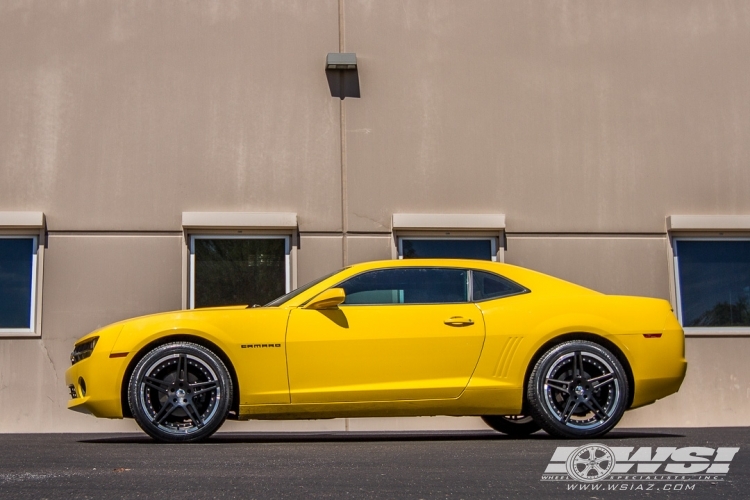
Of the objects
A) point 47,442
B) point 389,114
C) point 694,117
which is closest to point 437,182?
point 389,114

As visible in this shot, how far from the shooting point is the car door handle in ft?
25.0

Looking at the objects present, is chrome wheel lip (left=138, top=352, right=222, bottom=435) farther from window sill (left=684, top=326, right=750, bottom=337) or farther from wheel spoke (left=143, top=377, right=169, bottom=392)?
window sill (left=684, top=326, right=750, bottom=337)

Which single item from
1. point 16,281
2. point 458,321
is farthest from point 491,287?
point 16,281

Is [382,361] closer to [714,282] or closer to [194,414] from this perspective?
[194,414]

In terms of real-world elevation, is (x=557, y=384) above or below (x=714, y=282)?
below

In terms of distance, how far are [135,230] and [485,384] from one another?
5.21 meters

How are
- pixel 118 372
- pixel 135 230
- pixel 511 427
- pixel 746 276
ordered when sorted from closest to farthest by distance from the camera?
pixel 118 372
pixel 511 427
pixel 135 230
pixel 746 276

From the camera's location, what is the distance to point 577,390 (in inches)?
299

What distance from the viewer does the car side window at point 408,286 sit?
25.5 feet

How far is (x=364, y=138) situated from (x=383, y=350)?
479 cm

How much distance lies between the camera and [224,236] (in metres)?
11.6

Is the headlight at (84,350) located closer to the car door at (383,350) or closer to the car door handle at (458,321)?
the car door at (383,350)

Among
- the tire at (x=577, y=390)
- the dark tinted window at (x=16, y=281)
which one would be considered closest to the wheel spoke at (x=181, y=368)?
the tire at (x=577, y=390)

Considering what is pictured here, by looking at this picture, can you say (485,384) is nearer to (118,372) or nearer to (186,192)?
(118,372)
